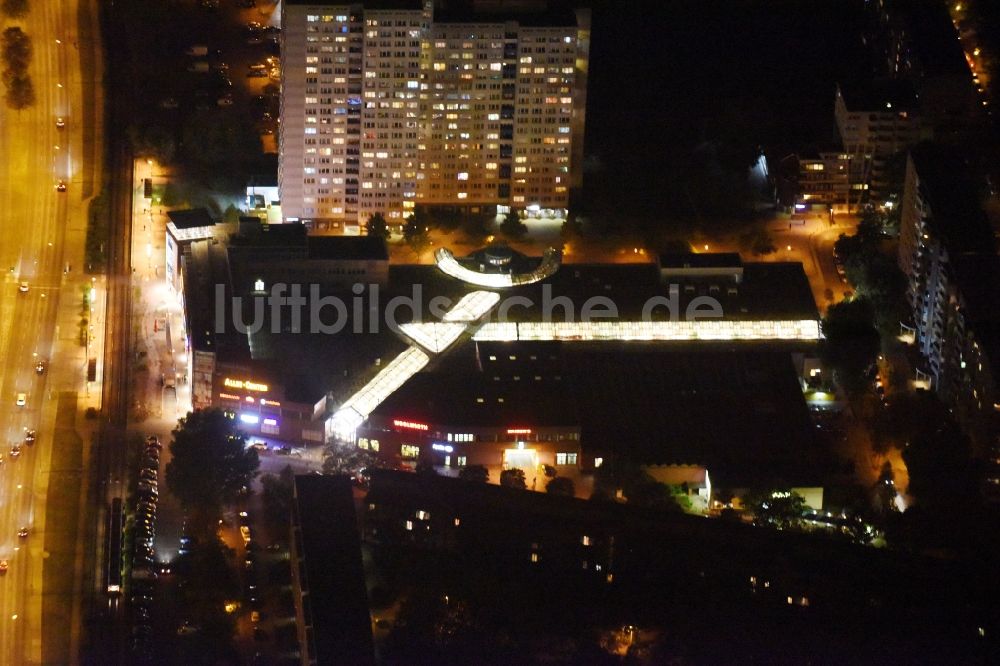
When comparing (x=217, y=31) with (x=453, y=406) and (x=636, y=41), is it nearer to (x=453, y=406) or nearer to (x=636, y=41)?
(x=636, y=41)

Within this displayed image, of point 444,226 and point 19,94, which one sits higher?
point 19,94

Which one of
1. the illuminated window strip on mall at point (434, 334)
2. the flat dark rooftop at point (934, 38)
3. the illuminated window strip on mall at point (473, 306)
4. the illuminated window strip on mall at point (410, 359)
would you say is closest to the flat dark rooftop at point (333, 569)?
the illuminated window strip on mall at point (410, 359)

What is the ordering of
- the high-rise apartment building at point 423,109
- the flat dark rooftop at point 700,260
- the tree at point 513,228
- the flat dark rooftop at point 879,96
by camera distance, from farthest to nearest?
the flat dark rooftop at point 879,96 → the tree at point 513,228 → the high-rise apartment building at point 423,109 → the flat dark rooftop at point 700,260

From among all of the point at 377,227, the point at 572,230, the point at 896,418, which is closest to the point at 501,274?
the point at 572,230

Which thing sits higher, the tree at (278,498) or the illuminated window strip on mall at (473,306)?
the illuminated window strip on mall at (473,306)

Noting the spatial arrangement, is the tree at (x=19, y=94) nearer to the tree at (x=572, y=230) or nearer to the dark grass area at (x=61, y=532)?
the dark grass area at (x=61, y=532)

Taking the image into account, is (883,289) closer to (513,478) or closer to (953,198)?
(953,198)
